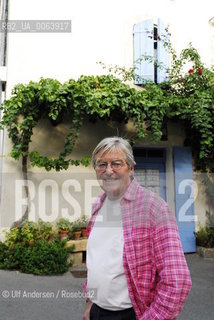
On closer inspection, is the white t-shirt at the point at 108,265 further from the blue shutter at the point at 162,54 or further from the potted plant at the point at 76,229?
the blue shutter at the point at 162,54

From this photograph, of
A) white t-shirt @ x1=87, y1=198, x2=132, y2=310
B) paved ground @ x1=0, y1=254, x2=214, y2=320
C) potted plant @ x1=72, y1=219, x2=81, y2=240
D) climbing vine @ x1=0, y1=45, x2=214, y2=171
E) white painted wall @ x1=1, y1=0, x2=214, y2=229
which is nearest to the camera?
white t-shirt @ x1=87, y1=198, x2=132, y2=310

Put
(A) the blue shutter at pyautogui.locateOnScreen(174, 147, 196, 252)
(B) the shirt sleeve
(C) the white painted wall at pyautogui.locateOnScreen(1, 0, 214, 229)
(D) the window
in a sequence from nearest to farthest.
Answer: (B) the shirt sleeve
(C) the white painted wall at pyautogui.locateOnScreen(1, 0, 214, 229)
(A) the blue shutter at pyautogui.locateOnScreen(174, 147, 196, 252)
(D) the window

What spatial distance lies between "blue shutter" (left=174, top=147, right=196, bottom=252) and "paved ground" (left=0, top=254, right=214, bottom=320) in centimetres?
165

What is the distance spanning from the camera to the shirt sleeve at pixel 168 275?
1196 mm

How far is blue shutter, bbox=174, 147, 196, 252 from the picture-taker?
6500 millimetres

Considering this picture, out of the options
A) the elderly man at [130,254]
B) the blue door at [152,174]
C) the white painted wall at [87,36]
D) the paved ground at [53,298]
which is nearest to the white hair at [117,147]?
the elderly man at [130,254]

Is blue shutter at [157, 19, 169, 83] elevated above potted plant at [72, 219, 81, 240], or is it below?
above

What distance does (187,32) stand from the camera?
7.11 metres

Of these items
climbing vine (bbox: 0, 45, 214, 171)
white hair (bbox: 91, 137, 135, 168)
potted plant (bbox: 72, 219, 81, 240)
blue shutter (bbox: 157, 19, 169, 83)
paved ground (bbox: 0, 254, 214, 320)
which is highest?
blue shutter (bbox: 157, 19, 169, 83)

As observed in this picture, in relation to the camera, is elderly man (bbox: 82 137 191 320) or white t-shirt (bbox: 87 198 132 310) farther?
white t-shirt (bbox: 87 198 132 310)

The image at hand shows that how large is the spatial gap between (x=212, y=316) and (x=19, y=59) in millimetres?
5484

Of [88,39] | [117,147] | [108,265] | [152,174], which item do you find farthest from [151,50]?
[108,265]

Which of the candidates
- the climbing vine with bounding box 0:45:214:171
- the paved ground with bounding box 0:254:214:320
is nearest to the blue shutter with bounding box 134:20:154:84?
the climbing vine with bounding box 0:45:214:171

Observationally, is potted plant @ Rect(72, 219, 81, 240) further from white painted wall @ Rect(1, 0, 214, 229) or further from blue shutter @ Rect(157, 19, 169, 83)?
blue shutter @ Rect(157, 19, 169, 83)
